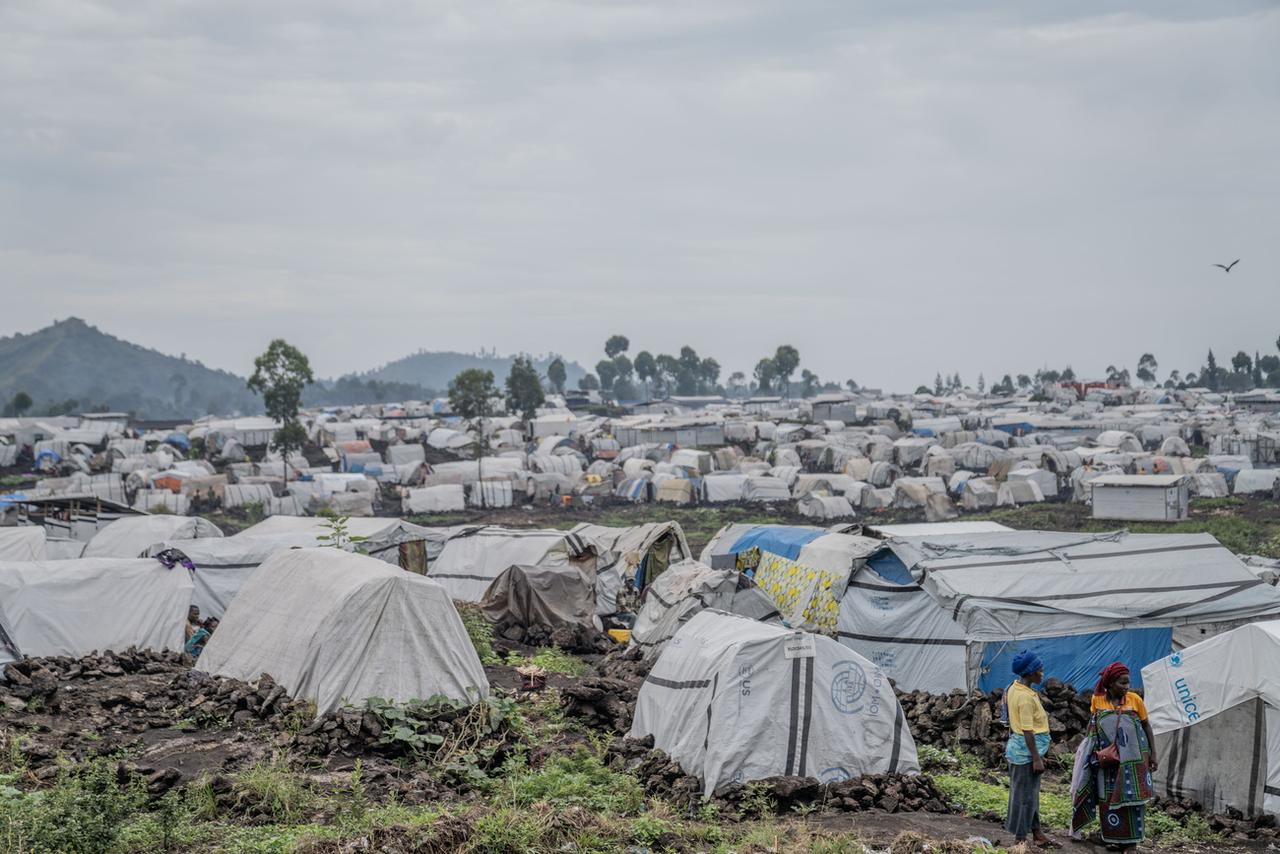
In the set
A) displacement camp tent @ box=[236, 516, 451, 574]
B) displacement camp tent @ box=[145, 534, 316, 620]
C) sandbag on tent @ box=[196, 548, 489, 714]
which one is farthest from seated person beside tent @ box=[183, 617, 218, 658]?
displacement camp tent @ box=[236, 516, 451, 574]

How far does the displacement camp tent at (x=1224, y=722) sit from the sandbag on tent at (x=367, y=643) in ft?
21.0

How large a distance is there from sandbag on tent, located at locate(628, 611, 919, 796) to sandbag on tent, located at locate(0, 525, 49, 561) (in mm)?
14411

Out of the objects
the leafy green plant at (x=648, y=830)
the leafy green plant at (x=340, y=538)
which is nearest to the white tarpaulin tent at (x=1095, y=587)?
the leafy green plant at (x=648, y=830)

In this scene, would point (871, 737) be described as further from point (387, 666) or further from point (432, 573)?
point (432, 573)

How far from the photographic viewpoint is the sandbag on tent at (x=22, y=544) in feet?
62.3

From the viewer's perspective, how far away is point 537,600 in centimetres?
1861

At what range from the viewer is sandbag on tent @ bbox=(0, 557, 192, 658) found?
47.6ft

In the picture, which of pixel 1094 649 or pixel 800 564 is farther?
pixel 800 564

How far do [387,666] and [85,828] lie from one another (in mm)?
4026

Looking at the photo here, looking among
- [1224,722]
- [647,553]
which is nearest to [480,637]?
[647,553]

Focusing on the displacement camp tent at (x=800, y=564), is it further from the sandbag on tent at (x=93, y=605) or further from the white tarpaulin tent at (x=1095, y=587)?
the sandbag on tent at (x=93, y=605)

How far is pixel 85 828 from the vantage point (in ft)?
23.5

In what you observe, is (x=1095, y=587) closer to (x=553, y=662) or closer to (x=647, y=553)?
(x=553, y=662)

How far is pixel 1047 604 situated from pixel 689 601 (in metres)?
4.96
